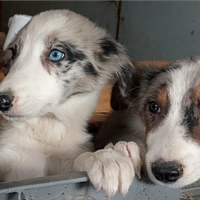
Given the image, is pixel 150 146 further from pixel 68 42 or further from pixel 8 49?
pixel 8 49

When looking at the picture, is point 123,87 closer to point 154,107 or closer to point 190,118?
point 154,107

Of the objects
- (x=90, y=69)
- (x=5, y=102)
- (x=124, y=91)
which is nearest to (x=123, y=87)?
(x=124, y=91)

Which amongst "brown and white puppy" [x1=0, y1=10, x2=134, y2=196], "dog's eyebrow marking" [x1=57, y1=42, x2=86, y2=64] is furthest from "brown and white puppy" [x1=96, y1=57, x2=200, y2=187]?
"dog's eyebrow marking" [x1=57, y1=42, x2=86, y2=64]

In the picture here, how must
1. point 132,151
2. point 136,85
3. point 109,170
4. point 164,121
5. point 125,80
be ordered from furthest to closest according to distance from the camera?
1. point 136,85
2. point 125,80
3. point 164,121
4. point 132,151
5. point 109,170

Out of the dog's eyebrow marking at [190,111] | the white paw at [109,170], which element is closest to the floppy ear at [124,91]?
the dog's eyebrow marking at [190,111]

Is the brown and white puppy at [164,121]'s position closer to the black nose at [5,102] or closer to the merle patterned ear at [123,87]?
the merle patterned ear at [123,87]

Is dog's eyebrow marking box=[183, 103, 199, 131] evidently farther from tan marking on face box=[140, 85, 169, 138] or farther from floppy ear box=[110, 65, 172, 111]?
floppy ear box=[110, 65, 172, 111]
